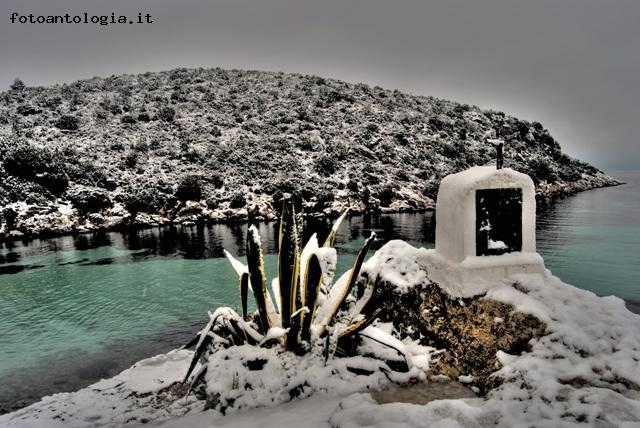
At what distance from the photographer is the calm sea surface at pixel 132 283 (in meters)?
5.60

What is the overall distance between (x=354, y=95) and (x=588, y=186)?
2827 cm


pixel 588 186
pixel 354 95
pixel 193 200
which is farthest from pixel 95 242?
pixel 588 186

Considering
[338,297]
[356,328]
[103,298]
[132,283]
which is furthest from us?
[132,283]

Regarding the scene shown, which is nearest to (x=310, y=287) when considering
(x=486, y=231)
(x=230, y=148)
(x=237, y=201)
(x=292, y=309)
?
(x=292, y=309)

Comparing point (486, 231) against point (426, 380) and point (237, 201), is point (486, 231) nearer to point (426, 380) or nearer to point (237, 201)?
point (426, 380)

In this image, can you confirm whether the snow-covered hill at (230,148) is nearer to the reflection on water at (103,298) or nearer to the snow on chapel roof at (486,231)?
the reflection on water at (103,298)

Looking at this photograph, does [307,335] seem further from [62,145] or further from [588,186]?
[588,186]

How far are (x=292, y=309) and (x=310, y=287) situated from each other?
33cm

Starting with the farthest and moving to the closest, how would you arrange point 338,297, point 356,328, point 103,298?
point 103,298, point 338,297, point 356,328

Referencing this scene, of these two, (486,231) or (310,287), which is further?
(486,231)

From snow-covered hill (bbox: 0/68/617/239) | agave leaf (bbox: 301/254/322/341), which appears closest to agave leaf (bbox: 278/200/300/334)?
agave leaf (bbox: 301/254/322/341)

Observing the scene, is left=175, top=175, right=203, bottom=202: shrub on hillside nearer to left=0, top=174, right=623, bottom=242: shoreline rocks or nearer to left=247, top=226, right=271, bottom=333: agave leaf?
left=0, top=174, right=623, bottom=242: shoreline rocks

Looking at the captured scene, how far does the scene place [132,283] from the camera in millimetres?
10234

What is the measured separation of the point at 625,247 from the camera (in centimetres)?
1338
